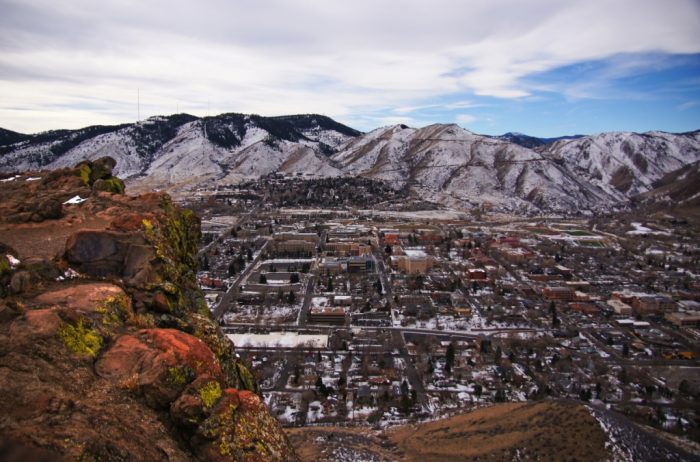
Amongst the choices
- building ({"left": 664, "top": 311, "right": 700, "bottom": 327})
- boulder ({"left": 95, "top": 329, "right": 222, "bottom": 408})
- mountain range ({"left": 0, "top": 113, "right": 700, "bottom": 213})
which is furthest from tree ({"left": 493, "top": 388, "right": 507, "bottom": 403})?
mountain range ({"left": 0, "top": 113, "right": 700, "bottom": 213})

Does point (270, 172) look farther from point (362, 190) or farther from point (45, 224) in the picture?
point (45, 224)

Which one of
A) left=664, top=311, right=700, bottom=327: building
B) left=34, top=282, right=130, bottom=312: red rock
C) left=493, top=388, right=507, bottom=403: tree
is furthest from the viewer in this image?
left=664, top=311, right=700, bottom=327: building

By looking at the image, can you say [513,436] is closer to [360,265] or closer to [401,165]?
[360,265]

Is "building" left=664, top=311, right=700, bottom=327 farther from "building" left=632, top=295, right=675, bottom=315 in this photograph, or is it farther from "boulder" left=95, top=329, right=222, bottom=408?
"boulder" left=95, top=329, right=222, bottom=408

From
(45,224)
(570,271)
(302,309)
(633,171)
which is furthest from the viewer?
(633,171)

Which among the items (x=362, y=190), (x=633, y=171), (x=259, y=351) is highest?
(x=633, y=171)

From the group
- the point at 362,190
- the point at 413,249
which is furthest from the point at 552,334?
the point at 362,190

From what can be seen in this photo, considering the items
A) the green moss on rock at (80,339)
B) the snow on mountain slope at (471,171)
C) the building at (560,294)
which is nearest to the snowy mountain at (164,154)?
the snow on mountain slope at (471,171)
